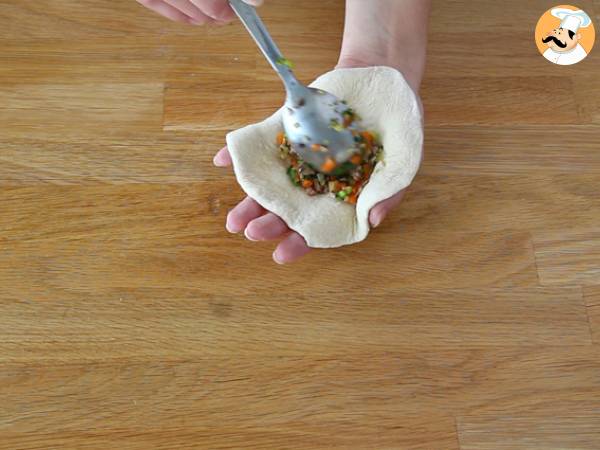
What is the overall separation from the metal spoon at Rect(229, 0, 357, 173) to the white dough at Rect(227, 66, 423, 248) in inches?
1.7

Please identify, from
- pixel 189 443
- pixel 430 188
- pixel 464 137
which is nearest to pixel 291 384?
pixel 189 443

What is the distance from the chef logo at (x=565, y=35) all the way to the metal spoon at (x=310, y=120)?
409 mm

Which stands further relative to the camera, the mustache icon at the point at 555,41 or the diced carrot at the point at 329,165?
the mustache icon at the point at 555,41

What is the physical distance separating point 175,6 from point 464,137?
1.44 feet

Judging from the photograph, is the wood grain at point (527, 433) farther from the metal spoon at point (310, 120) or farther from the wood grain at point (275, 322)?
the metal spoon at point (310, 120)

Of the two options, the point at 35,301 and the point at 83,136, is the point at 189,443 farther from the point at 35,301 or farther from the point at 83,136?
the point at 83,136

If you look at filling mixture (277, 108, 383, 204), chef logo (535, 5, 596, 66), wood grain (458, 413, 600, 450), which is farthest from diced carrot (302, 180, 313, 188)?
chef logo (535, 5, 596, 66)

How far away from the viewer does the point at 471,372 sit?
78 centimetres

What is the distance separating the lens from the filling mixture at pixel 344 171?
0.82 meters

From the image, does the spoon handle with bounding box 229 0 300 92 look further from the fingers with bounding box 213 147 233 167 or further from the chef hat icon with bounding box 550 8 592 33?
the chef hat icon with bounding box 550 8 592 33

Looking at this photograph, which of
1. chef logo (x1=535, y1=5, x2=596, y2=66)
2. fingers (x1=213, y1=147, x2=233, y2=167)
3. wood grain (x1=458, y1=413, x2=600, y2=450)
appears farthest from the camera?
chef logo (x1=535, y1=5, x2=596, y2=66)

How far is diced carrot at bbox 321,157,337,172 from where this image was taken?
0.81 m

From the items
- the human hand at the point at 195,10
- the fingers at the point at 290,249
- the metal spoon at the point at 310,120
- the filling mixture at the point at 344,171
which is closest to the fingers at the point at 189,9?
the human hand at the point at 195,10

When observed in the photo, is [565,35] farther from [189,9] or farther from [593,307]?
[189,9]
